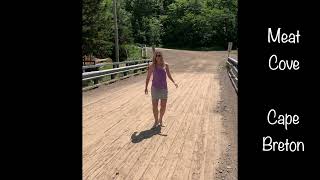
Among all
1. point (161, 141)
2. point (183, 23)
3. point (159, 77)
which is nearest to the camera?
point (161, 141)

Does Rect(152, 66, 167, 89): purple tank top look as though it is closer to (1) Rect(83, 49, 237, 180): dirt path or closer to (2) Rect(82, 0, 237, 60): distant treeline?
(1) Rect(83, 49, 237, 180): dirt path

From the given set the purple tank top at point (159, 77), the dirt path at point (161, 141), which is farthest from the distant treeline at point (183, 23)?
the purple tank top at point (159, 77)

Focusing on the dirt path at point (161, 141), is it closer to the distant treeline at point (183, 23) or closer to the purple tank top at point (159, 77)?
the purple tank top at point (159, 77)

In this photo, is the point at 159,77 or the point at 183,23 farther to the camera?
the point at 183,23

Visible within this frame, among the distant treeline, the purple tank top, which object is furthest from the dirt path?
the distant treeline

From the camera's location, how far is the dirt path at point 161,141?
254 inches

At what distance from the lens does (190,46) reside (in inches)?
3393

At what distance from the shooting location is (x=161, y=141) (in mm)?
8422

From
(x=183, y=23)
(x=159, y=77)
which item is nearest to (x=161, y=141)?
(x=159, y=77)

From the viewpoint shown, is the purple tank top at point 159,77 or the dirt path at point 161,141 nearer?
the dirt path at point 161,141

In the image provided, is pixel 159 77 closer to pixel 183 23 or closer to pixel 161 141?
pixel 161 141
